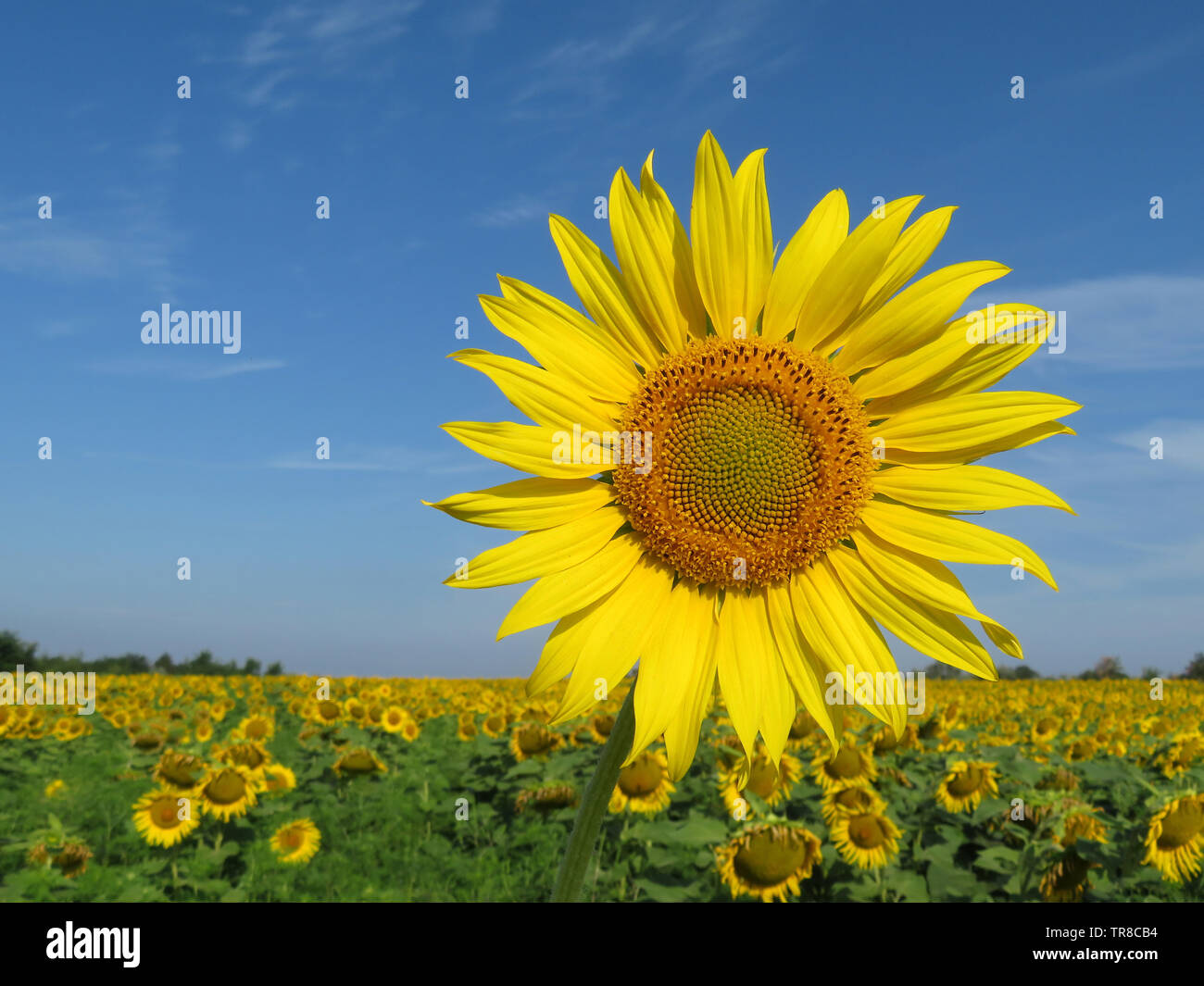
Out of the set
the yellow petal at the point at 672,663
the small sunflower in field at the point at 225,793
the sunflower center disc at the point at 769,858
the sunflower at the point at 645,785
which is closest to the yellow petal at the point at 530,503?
the yellow petal at the point at 672,663

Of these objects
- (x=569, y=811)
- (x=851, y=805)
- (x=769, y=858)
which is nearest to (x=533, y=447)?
(x=769, y=858)

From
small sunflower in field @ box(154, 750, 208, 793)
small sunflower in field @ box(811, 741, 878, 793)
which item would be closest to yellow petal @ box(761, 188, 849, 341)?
small sunflower in field @ box(811, 741, 878, 793)

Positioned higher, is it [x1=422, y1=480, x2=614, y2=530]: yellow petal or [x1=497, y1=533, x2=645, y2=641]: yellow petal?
[x1=422, y1=480, x2=614, y2=530]: yellow petal

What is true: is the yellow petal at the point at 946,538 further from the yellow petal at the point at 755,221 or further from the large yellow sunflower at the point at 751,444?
the yellow petal at the point at 755,221

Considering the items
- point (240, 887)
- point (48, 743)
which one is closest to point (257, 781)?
point (240, 887)

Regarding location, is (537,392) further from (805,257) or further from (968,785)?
(968,785)

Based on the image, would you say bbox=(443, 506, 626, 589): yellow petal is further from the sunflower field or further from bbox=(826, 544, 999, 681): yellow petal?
the sunflower field
